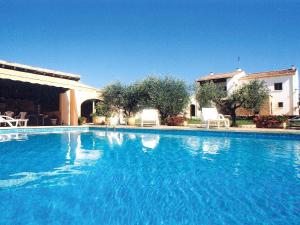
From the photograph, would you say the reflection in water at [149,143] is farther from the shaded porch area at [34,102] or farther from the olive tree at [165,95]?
the shaded porch area at [34,102]

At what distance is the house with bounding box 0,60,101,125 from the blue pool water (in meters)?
9.44

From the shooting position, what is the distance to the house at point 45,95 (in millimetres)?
15250

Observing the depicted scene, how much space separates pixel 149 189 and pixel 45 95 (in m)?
17.0

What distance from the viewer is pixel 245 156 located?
6.61m

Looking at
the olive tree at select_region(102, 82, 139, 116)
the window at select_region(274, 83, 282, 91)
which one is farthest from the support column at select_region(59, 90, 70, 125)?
the window at select_region(274, 83, 282, 91)

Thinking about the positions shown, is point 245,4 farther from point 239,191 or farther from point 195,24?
point 239,191

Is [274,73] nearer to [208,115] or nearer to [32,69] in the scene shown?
[208,115]

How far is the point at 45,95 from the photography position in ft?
61.5

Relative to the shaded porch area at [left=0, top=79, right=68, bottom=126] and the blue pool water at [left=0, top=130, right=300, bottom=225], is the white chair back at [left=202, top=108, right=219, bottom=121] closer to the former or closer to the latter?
the blue pool water at [left=0, top=130, right=300, bottom=225]

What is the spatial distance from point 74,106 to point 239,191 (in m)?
14.4

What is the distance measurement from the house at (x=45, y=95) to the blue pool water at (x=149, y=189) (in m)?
9.44

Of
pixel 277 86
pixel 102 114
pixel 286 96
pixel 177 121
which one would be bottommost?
pixel 177 121

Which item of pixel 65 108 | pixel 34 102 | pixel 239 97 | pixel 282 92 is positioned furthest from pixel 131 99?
pixel 282 92

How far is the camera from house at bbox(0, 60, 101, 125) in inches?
600
